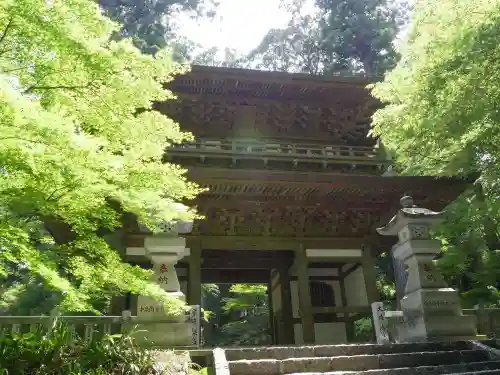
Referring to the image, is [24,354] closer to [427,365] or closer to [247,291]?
[427,365]

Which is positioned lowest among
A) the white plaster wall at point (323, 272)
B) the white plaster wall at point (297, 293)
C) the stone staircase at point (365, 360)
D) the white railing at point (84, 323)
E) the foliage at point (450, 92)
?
→ the stone staircase at point (365, 360)

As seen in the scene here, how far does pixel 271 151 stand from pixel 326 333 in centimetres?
592

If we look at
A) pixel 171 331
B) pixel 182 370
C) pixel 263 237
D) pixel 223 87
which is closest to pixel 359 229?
pixel 263 237

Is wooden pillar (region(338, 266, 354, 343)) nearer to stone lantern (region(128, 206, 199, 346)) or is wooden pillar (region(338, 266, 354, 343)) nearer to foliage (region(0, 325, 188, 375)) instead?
stone lantern (region(128, 206, 199, 346))

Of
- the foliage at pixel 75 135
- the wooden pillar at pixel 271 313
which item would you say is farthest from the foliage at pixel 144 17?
the foliage at pixel 75 135

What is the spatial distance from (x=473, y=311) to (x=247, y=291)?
1296 cm

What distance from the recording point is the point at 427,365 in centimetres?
664

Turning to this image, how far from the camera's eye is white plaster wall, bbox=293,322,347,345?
43.0 ft

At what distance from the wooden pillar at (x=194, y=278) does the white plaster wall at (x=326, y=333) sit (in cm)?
395

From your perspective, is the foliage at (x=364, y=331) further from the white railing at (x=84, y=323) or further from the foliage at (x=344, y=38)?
the foliage at (x=344, y=38)

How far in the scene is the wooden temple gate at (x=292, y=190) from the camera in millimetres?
11125

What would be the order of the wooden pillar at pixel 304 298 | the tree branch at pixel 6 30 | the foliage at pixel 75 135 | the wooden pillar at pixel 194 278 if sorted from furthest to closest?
the wooden pillar at pixel 304 298
the wooden pillar at pixel 194 278
the tree branch at pixel 6 30
the foliage at pixel 75 135

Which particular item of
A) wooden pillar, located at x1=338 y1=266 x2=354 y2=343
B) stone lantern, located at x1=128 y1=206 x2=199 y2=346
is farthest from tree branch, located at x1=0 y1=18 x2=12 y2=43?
wooden pillar, located at x1=338 y1=266 x2=354 y2=343

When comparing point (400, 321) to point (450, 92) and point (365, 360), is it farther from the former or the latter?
point (450, 92)
